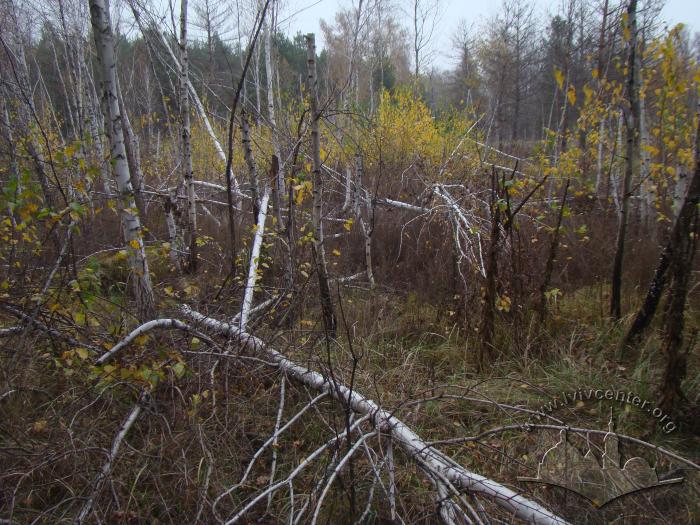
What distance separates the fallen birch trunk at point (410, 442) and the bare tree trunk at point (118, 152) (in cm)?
35

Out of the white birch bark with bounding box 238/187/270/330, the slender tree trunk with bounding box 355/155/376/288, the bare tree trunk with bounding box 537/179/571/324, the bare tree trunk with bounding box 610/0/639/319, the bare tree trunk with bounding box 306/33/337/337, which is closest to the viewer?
the white birch bark with bounding box 238/187/270/330

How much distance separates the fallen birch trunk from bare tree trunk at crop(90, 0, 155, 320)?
35 centimetres

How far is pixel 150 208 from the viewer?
24.5 ft

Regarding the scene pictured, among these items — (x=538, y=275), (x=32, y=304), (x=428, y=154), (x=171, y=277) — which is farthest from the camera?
(x=428, y=154)

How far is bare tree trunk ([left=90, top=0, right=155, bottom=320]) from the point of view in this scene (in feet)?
7.81

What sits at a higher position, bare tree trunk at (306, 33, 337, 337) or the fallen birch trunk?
bare tree trunk at (306, 33, 337, 337)

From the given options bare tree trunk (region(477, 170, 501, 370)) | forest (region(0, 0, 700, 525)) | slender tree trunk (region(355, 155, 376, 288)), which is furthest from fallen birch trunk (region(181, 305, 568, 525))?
slender tree trunk (region(355, 155, 376, 288))

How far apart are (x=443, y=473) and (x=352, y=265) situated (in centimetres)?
384

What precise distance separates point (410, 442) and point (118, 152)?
97.6 inches

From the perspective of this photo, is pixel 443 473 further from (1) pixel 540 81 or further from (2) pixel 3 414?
(1) pixel 540 81

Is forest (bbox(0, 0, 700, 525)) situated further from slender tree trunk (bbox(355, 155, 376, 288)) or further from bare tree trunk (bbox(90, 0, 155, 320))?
slender tree trunk (bbox(355, 155, 376, 288))

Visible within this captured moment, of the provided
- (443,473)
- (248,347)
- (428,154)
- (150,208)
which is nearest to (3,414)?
(248,347)

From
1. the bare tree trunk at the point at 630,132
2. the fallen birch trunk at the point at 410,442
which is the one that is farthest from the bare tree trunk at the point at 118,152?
the bare tree trunk at the point at 630,132

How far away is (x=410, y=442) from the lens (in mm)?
1964
